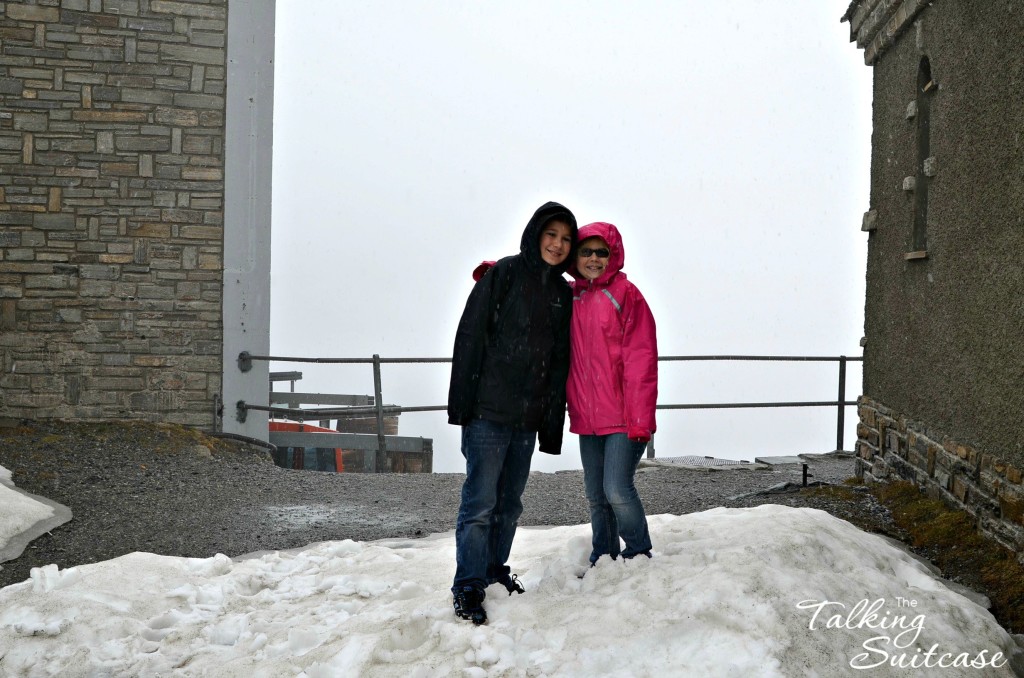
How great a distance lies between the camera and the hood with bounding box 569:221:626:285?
3.85m

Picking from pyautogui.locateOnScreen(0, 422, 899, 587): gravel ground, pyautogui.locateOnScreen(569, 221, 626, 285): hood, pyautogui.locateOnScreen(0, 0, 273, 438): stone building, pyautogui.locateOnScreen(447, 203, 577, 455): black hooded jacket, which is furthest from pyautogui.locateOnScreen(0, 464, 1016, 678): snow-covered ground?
pyautogui.locateOnScreen(0, 0, 273, 438): stone building

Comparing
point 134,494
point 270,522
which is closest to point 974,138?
point 270,522

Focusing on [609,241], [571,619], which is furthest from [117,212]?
[571,619]

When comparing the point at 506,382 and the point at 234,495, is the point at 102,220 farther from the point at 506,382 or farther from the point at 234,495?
the point at 506,382

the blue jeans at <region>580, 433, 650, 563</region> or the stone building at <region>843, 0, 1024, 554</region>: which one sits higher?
the stone building at <region>843, 0, 1024, 554</region>

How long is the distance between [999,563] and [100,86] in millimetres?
8560

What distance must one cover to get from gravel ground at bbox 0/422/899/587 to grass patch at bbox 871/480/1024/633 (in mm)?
165

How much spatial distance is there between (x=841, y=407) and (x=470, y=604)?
299 inches

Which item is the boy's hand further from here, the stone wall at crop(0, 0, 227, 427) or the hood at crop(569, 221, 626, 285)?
the stone wall at crop(0, 0, 227, 427)

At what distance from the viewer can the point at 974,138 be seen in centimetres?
514

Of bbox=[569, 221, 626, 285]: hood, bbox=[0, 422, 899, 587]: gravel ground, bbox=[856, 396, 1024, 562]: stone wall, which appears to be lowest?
bbox=[0, 422, 899, 587]: gravel ground

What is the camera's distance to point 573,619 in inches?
136

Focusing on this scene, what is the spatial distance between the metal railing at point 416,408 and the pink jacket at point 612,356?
17.9 feet

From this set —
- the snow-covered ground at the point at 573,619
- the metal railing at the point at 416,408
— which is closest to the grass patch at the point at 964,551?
the snow-covered ground at the point at 573,619
